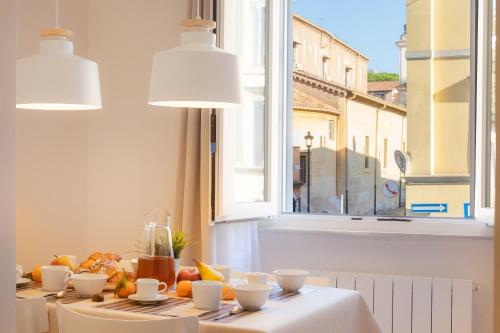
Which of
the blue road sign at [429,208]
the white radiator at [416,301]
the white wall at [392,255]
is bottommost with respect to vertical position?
the white radiator at [416,301]

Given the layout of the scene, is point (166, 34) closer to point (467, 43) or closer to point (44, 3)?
point (44, 3)

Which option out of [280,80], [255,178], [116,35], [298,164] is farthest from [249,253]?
[116,35]

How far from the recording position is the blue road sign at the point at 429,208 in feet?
Answer: 14.2

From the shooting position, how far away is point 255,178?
429cm

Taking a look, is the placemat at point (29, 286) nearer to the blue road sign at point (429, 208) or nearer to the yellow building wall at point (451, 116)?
the blue road sign at point (429, 208)

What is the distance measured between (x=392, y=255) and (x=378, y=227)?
0.54 ft

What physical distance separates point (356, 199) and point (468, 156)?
66 centimetres

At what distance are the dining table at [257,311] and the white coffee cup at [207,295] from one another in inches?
1.1

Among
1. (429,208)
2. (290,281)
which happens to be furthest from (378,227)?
(290,281)

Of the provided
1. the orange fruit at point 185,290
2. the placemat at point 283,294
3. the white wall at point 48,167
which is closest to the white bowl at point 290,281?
the placemat at point 283,294

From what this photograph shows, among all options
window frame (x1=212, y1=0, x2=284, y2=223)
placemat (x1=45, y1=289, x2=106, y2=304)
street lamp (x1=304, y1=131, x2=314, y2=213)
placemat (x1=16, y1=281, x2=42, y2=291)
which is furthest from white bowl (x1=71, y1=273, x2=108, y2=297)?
→ street lamp (x1=304, y1=131, x2=314, y2=213)

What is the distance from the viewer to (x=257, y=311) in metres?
2.54

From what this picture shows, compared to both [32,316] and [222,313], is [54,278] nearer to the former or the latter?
[32,316]

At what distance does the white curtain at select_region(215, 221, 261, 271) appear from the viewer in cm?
413
